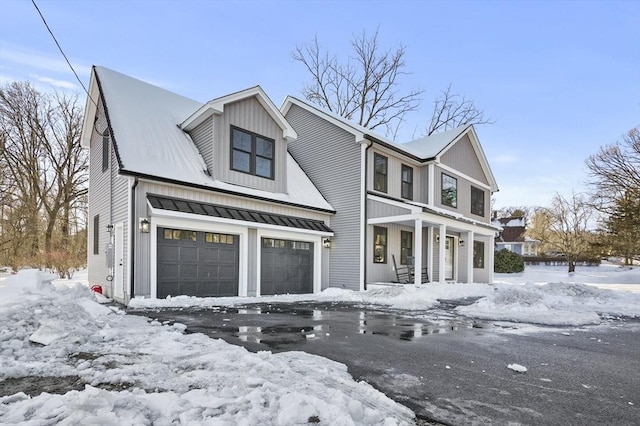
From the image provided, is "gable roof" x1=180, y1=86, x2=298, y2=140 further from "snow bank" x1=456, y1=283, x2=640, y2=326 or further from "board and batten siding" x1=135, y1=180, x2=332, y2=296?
"snow bank" x1=456, y1=283, x2=640, y2=326

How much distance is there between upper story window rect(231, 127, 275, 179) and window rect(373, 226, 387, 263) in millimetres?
4760

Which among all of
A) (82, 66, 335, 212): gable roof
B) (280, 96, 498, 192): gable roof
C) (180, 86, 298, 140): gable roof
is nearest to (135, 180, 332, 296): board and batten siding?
(82, 66, 335, 212): gable roof

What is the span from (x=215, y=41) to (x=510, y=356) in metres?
15.4

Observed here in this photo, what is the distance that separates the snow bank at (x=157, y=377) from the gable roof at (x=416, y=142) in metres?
10.7

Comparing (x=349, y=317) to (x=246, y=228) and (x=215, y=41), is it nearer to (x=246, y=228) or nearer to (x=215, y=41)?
(x=246, y=228)

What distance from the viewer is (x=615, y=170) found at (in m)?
25.9

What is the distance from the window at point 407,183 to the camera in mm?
16266

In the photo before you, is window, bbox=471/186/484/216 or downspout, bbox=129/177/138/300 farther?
window, bbox=471/186/484/216

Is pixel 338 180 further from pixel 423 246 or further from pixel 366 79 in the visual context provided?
pixel 366 79

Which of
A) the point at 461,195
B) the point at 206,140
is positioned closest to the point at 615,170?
the point at 461,195

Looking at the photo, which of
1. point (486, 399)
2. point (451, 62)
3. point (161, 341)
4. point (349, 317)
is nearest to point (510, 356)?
point (486, 399)

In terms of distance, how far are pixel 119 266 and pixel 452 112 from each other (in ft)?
90.8

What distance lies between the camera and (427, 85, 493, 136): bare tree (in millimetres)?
29375

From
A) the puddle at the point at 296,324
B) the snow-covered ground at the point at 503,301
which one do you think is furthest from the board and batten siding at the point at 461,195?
the puddle at the point at 296,324
